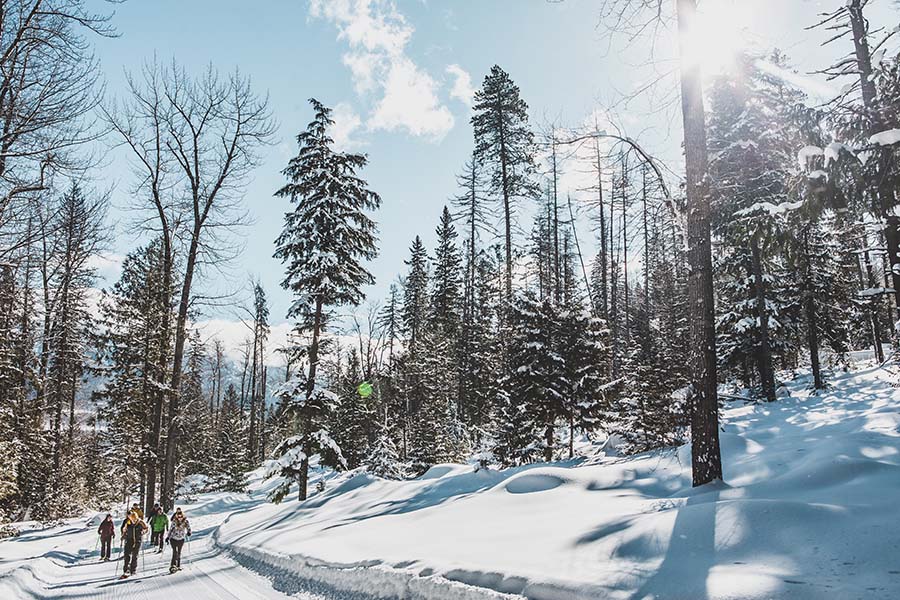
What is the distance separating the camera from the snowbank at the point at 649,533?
470 cm

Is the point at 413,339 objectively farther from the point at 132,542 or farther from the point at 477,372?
the point at 132,542

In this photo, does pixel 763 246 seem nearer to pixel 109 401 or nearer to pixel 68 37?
pixel 68 37

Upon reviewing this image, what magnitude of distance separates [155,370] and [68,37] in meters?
16.2

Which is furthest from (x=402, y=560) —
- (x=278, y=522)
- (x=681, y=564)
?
(x=278, y=522)

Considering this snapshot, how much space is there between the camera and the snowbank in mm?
4695

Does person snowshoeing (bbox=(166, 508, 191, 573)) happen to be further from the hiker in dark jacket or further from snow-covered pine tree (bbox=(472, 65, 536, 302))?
snow-covered pine tree (bbox=(472, 65, 536, 302))

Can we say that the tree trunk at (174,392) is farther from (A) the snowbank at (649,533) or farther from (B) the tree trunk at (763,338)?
(B) the tree trunk at (763,338)

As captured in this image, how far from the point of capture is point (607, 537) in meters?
6.41

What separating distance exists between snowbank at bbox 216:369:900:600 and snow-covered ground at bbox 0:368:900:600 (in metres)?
0.02

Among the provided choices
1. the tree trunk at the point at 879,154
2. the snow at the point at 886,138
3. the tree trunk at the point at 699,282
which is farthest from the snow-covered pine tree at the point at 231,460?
the snow at the point at 886,138

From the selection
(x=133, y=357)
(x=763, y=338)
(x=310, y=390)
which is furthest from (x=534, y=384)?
(x=133, y=357)

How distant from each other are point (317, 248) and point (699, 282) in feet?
49.3

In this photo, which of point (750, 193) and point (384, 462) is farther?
point (384, 462)

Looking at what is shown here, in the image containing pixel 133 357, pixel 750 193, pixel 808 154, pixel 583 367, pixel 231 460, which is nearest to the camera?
pixel 808 154
